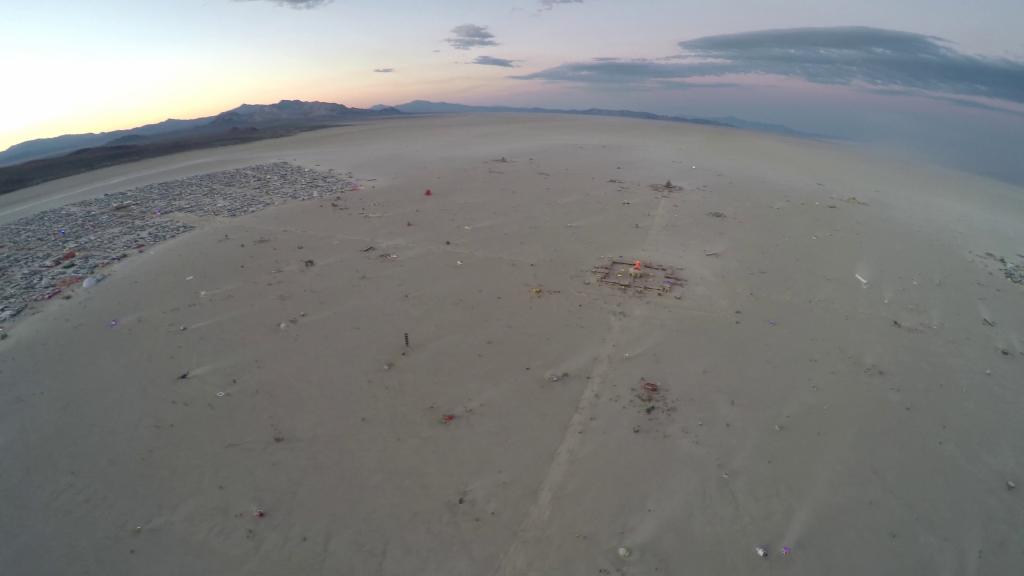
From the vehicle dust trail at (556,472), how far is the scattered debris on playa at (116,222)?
8.12 meters

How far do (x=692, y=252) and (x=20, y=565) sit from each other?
13601mm

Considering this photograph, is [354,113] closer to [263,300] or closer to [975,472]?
[263,300]

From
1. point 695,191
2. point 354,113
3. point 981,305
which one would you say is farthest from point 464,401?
point 354,113

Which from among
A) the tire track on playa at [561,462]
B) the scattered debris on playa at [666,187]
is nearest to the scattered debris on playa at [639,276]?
the tire track on playa at [561,462]

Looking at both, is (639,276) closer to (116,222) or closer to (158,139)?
(116,222)

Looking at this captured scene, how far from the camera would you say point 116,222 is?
1561 cm

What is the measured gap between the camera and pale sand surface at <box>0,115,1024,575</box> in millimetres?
5348

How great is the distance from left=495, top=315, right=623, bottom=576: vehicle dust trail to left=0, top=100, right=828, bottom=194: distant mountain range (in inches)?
1349

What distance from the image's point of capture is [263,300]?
10.3 m

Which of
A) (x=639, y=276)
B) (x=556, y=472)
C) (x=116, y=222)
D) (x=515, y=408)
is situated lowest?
(x=556, y=472)

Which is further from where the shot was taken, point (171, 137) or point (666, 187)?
point (171, 137)

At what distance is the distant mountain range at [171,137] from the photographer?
103ft

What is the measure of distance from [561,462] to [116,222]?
17321 millimetres

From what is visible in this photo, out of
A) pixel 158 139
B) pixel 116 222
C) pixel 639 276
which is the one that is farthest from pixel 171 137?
pixel 639 276
